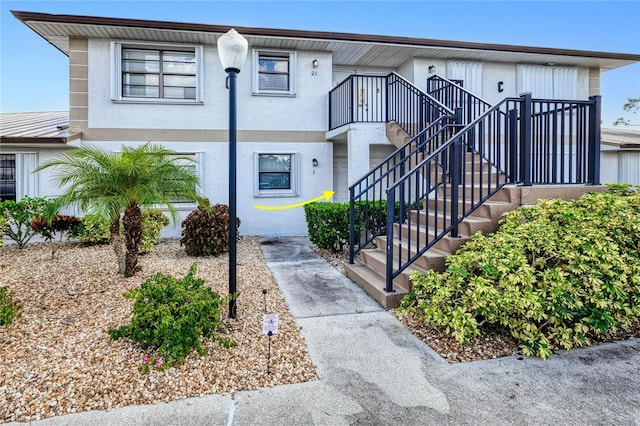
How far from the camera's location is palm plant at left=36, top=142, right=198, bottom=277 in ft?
16.1

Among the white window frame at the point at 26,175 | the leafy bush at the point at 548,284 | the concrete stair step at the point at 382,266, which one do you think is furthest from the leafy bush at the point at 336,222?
the white window frame at the point at 26,175

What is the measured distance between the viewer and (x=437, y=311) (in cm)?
352

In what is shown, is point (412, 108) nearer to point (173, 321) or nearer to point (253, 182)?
point (253, 182)

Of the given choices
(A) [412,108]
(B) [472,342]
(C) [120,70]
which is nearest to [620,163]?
(A) [412,108]

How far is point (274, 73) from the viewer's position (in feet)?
32.3

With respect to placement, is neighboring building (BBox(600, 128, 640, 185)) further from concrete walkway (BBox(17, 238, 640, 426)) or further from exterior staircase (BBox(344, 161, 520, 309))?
concrete walkway (BBox(17, 238, 640, 426))

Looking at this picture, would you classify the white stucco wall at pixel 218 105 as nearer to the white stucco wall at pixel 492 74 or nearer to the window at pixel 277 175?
the window at pixel 277 175

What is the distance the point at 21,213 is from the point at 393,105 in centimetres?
857

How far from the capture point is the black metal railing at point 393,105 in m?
7.37

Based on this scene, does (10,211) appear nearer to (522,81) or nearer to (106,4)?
(106,4)

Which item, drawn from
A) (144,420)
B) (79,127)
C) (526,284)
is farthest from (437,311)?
(79,127)

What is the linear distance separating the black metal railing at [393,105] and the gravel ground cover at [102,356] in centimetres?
464

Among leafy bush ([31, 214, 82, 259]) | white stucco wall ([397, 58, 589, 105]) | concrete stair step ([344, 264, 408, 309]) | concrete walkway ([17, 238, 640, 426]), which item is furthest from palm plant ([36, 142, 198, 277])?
white stucco wall ([397, 58, 589, 105])

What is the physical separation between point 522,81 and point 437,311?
10.2 metres
